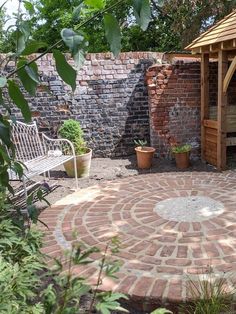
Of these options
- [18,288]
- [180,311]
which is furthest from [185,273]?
[18,288]

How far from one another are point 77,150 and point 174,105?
193cm

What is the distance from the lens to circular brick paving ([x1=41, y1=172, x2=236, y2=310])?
2.44m

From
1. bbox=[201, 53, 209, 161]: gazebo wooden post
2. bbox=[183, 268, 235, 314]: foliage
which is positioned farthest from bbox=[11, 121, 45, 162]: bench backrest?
bbox=[183, 268, 235, 314]: foliage

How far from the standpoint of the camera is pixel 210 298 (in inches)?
78.7

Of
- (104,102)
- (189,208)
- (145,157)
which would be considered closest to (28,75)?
(189,208)

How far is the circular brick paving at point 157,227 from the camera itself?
244 cm

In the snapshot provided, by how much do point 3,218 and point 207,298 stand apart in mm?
1483

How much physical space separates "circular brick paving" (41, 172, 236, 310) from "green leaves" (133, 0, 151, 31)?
1.98m

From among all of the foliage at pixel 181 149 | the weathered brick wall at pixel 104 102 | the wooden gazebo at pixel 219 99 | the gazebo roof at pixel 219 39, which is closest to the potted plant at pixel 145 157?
the foliage at pixel 181 149

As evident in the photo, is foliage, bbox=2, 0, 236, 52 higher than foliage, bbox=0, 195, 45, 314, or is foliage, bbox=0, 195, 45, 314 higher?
foliage, bbox=2, 0, 236, 52

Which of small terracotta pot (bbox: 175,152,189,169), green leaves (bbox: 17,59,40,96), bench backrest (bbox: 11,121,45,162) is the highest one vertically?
green leaves (bbox: 17,59,40,96)

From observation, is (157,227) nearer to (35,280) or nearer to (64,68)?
(35,280)

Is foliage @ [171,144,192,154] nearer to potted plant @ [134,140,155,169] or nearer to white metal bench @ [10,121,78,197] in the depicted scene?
potted plant @ [134,140,155,169]

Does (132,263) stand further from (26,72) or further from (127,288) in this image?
(26,72)
